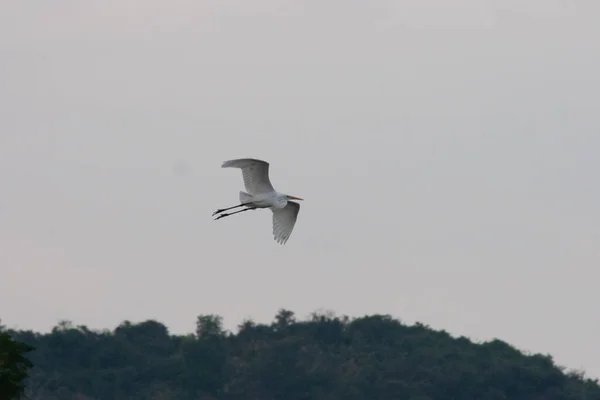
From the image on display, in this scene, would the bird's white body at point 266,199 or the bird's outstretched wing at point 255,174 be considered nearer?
the bird's outstretched wing at point 255,174

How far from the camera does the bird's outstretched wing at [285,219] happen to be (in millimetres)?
26156

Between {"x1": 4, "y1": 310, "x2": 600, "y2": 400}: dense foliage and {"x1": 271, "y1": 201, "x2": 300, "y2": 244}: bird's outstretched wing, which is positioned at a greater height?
{"x1": 4, "y1": 310, "x2": 600, "y2": 400}: dense foliage

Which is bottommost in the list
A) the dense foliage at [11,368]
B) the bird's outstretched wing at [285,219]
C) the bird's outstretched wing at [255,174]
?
the dense foliage at [11,368]

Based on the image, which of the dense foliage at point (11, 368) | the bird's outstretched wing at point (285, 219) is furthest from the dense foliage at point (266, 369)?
the bird's outstretched wing at point (285, 219)

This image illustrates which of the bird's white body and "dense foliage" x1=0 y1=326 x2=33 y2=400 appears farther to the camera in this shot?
"dense foliage" x1=0 y1=326 x2=33 y2=400

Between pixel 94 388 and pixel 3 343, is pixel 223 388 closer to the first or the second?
pixel 94 388

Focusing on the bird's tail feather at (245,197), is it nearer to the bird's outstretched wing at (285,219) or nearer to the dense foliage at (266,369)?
the bird's outstretched wing at (285,219)

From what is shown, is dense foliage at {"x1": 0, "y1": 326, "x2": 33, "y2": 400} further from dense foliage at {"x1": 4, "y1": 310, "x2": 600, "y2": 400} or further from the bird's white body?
dense foliage at {"x1": 4, "y1": 310, "x2": 600, "y2": 400}

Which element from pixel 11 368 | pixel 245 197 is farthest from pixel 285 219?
pixel 11 368

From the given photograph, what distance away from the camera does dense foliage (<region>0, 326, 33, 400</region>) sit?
26.8m

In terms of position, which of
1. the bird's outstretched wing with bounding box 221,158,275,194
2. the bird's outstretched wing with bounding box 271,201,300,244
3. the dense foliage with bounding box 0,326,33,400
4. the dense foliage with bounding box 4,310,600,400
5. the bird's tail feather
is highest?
the dense foliage with bounding box 4,310,600,400

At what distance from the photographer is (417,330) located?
88.2 meters

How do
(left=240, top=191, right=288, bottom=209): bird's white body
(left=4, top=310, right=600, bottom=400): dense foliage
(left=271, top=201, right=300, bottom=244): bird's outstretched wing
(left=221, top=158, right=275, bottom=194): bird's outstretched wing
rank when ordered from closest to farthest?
(left=221, top=158, right=275, bottom=194): bird's outstretched wing, (left=240, top=191, right=288, bottom=209): bird's white body, (left=271, top=201, right=300, bottom=244): bird's outstretched wing, (left=4, top=310, right=600, bottom=400): dense foliage

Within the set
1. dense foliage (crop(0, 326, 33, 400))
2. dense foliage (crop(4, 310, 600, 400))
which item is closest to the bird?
dense foliage (crop(0, 326, 33, 400))
